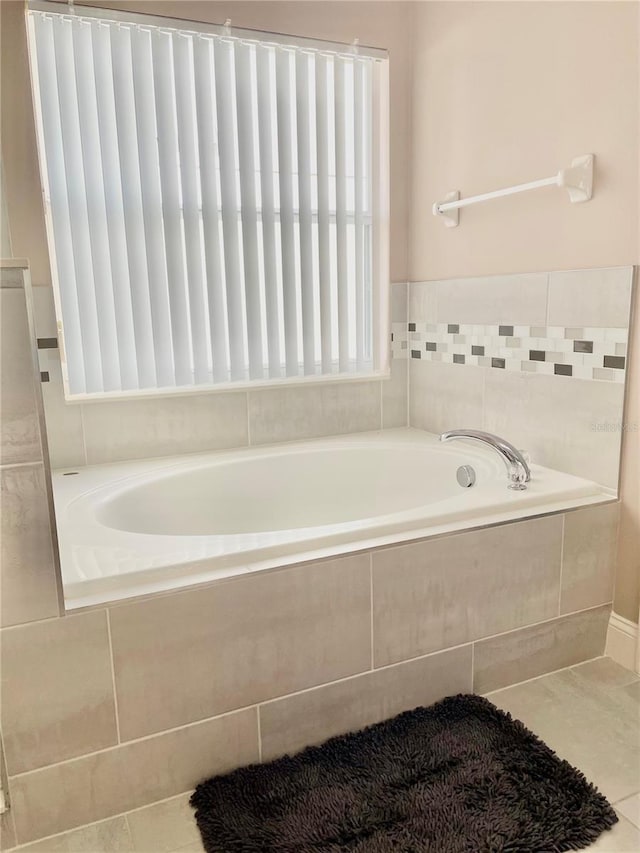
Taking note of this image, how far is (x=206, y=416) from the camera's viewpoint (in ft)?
8.23

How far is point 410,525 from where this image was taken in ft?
5.55

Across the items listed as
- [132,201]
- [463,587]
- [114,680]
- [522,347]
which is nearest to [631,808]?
[463,587]

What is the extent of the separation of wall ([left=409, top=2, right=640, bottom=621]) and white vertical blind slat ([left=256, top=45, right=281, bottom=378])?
0.64 metres

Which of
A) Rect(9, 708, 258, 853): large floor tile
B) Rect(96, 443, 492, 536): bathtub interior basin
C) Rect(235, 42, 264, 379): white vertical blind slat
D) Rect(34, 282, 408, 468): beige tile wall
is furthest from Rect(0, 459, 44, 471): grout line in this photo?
Rect(235, 42, 264, 379): white vertical blind slat

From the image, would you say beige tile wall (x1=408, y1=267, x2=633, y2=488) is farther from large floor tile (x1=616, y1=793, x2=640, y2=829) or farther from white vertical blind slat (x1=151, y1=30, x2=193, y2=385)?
white vertical blind slat (x1=151, y1=30, x2=193, y2=385)

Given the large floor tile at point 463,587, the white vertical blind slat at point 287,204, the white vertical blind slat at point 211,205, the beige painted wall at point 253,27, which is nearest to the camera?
the large floor tile at point 463,587

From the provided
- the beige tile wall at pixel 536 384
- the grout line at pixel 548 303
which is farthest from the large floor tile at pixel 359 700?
the grout line at pixel 548 303

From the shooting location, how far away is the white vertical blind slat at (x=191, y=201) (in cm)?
225

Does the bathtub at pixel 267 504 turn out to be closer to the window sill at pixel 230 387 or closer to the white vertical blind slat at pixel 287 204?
the window sill at pixel 230 387

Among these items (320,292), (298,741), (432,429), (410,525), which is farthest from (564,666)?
(320,292)

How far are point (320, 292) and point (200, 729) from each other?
1722 mm

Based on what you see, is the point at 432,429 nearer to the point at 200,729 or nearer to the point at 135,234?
the point at 135,234

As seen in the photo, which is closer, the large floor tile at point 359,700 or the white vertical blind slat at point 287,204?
the large floor tile at point 359,700

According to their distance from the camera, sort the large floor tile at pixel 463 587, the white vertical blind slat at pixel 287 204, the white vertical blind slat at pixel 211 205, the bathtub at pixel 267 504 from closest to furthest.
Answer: the bathtub at pixel 267 504 < the large floor tile at pixel 463 587 < the white vertical blind slat at pixel 211 205 < the white vertical blind slat at pixel 287 204
